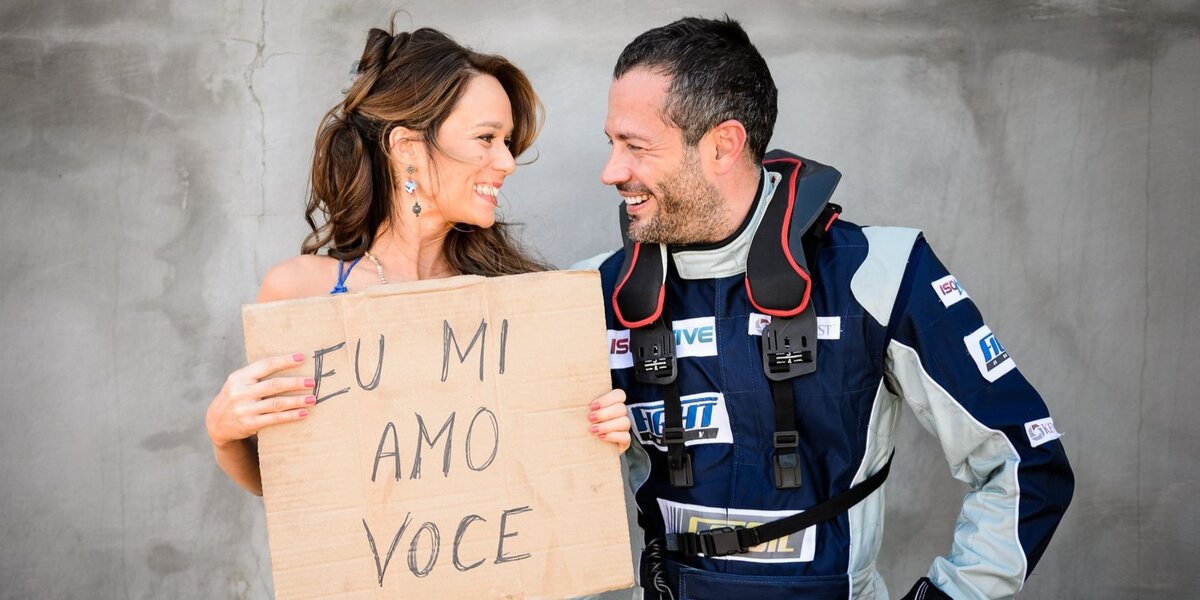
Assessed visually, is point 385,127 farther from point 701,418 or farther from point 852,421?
point 852,421

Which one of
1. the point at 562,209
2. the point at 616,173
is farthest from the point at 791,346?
the point at 562,209

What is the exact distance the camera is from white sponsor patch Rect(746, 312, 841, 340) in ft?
7.01

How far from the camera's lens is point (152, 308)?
10.2 feet

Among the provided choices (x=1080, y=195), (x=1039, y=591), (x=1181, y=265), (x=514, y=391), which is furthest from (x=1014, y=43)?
(x=514, y=391)

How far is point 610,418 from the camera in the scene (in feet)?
6.29

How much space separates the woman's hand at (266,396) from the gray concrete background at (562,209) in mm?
1450

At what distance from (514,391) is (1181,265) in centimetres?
264

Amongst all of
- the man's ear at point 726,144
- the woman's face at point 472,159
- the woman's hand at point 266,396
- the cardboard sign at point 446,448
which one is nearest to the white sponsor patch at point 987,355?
the man's ear at point 726,144

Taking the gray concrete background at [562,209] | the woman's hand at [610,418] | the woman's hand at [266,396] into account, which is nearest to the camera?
the woman's hand at [266,396]

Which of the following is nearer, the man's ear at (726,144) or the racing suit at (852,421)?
the racing suit at (852,421)

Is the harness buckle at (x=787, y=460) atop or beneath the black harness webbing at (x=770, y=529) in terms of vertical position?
atop

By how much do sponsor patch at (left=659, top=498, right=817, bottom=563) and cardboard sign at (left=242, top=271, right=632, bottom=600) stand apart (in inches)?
13.1

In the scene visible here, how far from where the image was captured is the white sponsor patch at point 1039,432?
204cm

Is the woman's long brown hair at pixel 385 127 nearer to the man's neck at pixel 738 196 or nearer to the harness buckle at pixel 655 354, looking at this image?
the harness buckle at pixel 655 354
